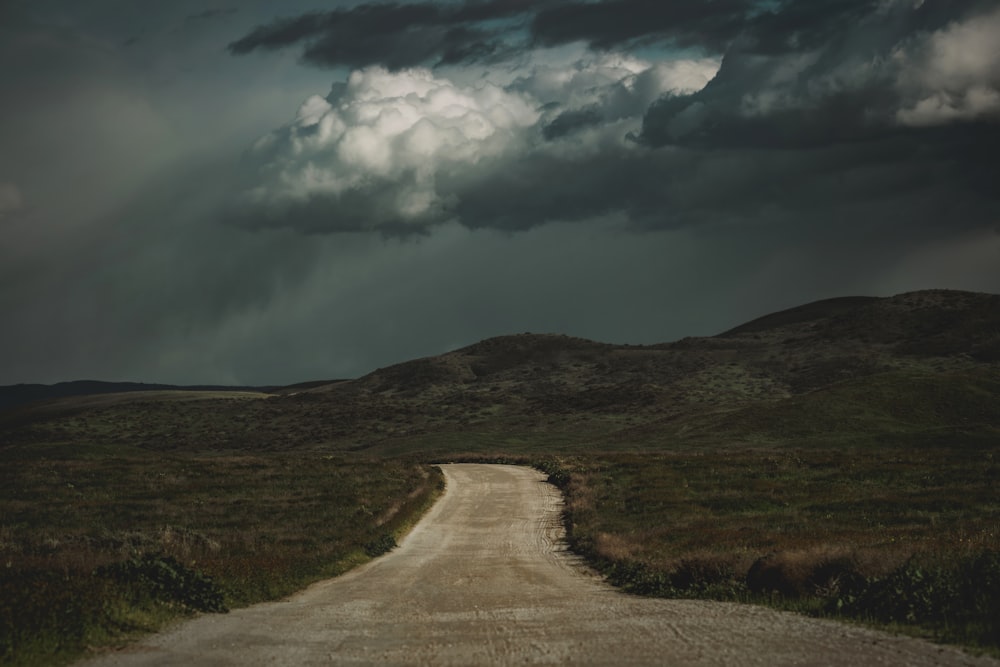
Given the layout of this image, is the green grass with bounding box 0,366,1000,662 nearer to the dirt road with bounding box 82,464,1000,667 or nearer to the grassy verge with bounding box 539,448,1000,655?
the grassy verge with bounding box 539,448,1000,655

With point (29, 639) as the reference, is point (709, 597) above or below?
below

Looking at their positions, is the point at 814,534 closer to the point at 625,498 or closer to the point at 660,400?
the point at 625,498

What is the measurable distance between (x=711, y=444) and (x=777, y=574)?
76597mm

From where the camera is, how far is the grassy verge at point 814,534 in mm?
15969

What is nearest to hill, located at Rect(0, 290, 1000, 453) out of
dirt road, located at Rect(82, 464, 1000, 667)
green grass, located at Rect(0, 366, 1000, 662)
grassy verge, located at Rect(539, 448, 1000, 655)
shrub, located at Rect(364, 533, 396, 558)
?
green grass, located at Rect(0, 366, 1000, 662)

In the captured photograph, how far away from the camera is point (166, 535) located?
1151 inches

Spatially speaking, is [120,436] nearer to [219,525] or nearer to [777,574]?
[219,525]

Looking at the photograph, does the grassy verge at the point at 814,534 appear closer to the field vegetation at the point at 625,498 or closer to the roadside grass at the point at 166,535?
the field vegetation at the point at 625,498

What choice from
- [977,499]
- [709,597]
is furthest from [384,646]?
[977,499]

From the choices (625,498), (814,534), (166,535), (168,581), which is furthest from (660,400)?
(168,581)

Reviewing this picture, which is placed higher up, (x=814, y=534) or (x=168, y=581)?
(x=168, y=581)

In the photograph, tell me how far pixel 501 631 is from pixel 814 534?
14984 millimetres

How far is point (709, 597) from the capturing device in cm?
1962

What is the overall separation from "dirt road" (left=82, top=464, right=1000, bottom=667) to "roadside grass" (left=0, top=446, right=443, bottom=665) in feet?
3.08
